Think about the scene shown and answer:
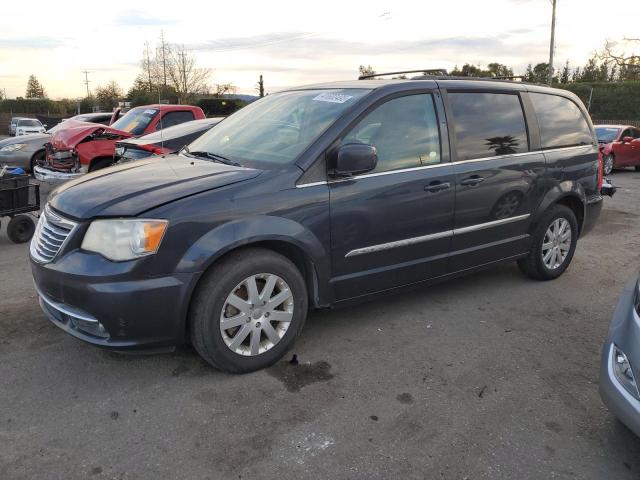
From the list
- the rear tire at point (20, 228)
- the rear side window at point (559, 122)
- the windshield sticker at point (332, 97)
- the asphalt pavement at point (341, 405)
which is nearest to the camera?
the asphalt pavement at point (341, 405)

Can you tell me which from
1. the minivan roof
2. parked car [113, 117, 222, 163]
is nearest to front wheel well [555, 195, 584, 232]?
the minivan roof

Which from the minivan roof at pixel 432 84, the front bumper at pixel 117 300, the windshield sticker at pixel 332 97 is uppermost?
the minivan roof at pixel 432 84

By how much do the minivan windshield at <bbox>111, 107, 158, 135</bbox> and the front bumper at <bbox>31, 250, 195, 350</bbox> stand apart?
7635 millimetres

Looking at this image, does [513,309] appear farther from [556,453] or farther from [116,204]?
[116,204]

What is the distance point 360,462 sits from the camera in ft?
8.36

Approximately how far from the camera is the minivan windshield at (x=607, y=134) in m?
15.2

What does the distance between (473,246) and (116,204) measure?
2.72 metres

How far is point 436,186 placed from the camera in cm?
390

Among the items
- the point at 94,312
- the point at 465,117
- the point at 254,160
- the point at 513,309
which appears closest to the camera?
the point at 94,312

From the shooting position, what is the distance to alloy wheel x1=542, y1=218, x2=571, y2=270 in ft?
16.3

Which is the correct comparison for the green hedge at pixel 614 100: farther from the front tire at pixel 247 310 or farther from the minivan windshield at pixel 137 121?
the front tire at pixel 247 310

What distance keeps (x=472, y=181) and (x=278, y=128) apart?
1535 millimetres

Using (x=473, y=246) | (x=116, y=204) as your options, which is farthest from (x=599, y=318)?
(x=116, y=204)

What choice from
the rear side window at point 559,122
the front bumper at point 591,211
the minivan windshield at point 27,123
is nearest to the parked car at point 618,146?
the front bumper at point 591,211
